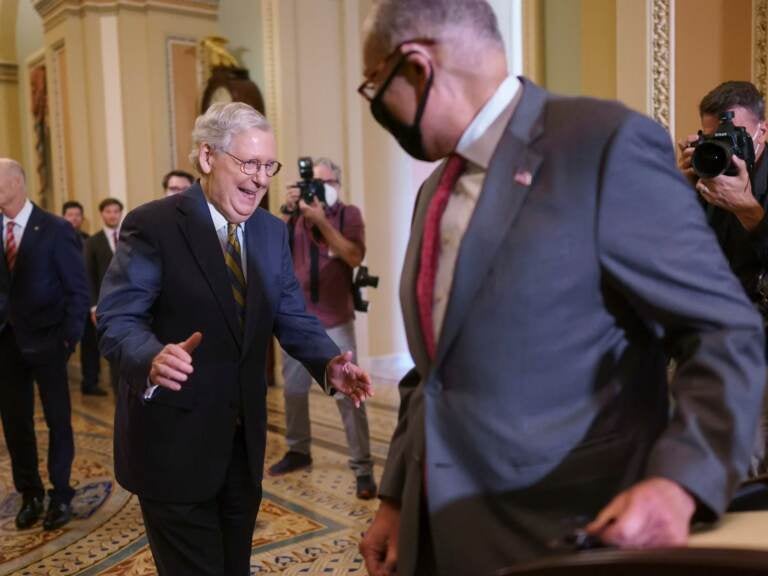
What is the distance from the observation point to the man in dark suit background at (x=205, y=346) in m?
1.95

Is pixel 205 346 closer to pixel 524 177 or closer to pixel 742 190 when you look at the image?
pixel 524 177

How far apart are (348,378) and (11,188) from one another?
2353mm

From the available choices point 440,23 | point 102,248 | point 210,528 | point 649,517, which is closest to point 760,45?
point 440,23

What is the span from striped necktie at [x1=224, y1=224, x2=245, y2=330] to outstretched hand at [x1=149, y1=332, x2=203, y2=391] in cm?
34

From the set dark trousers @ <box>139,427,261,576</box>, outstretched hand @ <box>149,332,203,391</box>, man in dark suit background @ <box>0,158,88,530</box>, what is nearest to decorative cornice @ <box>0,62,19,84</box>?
man in dark suit background @ <box>0,158,88,530</box>

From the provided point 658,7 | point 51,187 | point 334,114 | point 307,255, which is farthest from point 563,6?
point 51,187

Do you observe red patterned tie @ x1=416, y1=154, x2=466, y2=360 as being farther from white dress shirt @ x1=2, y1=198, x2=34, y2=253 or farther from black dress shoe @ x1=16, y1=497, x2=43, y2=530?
black dress shoe @ x1=16, y1=497, x2=43, y2=530

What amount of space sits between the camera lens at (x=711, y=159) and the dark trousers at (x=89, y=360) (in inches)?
218

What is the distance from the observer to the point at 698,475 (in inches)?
36.3

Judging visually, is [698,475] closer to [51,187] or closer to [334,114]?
[334,114]

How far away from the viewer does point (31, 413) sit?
3.70 m

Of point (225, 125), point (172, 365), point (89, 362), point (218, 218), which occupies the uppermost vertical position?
point (225, 125)

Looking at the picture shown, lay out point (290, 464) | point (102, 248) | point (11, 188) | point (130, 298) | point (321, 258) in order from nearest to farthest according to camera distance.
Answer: point (130, 298) → point (11, 188) → point (321, 258) → point (290, 464) → point (102, 248)

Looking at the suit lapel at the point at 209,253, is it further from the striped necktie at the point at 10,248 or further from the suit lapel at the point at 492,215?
the striped necktie at the point at 10,248
